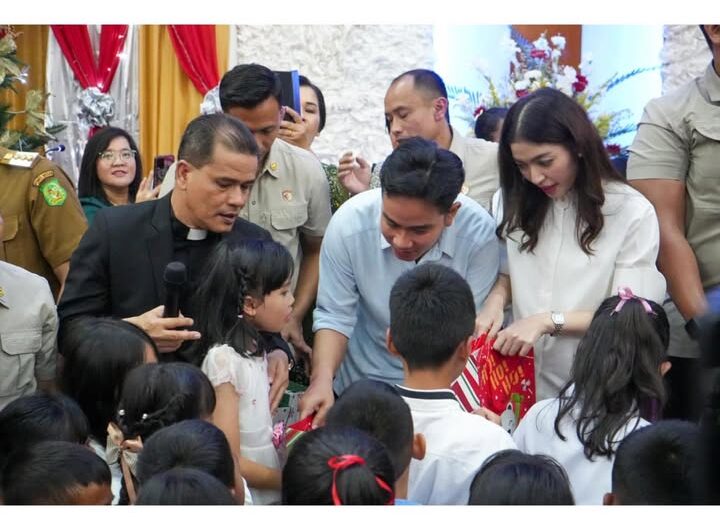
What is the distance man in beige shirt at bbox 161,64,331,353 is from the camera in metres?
3.10

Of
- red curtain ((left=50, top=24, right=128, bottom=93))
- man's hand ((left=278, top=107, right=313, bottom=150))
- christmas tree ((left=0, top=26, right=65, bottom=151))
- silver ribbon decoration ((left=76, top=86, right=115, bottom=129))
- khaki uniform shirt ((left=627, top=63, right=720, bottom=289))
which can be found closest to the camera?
khaki uniform shirt ((left=627, top=63, right=720, bottom=289))

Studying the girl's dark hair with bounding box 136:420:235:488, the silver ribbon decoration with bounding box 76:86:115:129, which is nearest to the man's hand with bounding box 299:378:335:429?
the girl's dark hair with bounding box 136:420:235:488

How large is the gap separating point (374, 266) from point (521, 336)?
1.70ft

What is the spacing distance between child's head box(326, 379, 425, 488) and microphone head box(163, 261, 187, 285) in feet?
1.81

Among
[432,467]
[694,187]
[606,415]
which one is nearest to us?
[432,467]

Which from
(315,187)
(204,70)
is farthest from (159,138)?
(315,187)

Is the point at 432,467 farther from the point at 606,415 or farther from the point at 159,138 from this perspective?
the point at 159,138

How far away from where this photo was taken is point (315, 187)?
3.34 metres

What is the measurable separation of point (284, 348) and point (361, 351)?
247 millimetres

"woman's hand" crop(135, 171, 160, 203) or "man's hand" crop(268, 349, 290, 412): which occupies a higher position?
"woman's hand" crop(135, 171, 160, 203)

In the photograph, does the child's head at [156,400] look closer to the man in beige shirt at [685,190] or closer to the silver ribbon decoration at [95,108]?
the man in beige shirt at [685,190]

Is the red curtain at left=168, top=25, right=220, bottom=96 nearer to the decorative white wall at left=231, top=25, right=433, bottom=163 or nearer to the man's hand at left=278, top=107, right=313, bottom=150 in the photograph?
the decorative white wall at left=231, top=25, right=433, bottom=163

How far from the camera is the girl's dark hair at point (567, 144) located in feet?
8.52

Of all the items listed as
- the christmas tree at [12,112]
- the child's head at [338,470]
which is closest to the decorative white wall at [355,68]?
the christmas tree at [12,112]
